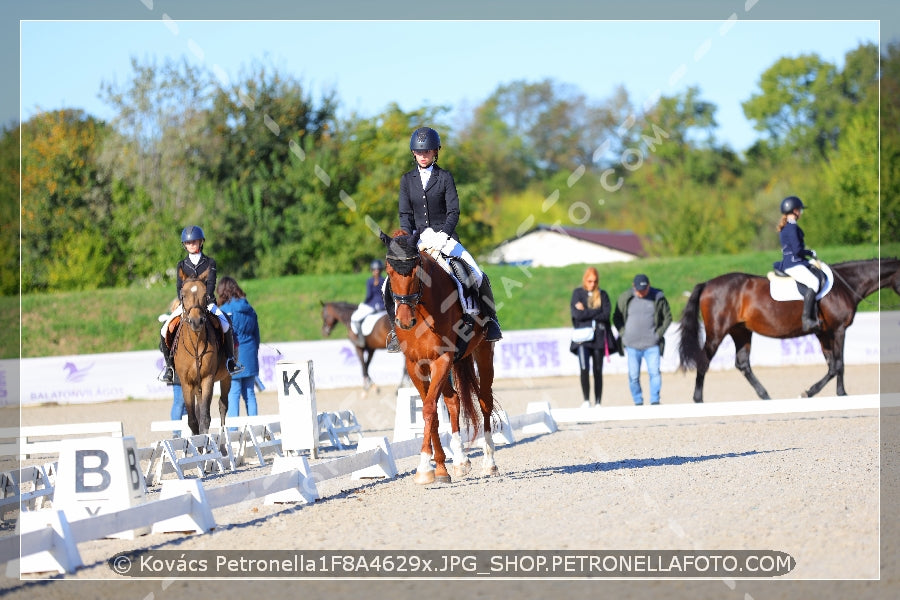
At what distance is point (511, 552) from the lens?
5.91 m

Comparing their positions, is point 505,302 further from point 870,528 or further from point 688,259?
point 870,528

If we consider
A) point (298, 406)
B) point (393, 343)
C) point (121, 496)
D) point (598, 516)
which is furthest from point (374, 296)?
point (598, 516)

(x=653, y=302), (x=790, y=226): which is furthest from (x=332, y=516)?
(x=790, y=226)

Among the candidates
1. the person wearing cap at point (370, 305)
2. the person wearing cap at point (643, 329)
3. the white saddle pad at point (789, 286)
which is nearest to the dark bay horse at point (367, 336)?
the person wearing cap at point (370, 305)

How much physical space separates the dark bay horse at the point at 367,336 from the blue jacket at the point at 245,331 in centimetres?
800

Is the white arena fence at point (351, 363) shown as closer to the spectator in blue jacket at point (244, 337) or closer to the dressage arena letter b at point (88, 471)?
the spectator in blue jacket at point (244, 337)

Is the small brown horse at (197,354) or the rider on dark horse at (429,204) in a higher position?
the rider on dark horse at (429,204)

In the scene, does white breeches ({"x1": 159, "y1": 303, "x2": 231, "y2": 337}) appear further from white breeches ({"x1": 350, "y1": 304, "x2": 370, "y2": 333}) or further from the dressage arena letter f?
white breeches ({"x1": 350, "y1": 304, "x2": 370, "y2": 333})

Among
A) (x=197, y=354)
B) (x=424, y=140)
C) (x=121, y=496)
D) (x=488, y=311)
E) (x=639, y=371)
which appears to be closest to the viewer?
(x=121, y=496)

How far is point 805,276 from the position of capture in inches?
670

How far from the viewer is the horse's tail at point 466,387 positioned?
976cm

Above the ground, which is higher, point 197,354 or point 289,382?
point 197,354

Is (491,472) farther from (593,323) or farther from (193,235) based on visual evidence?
(593,323)

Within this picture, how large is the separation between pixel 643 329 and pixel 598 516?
9.25m
